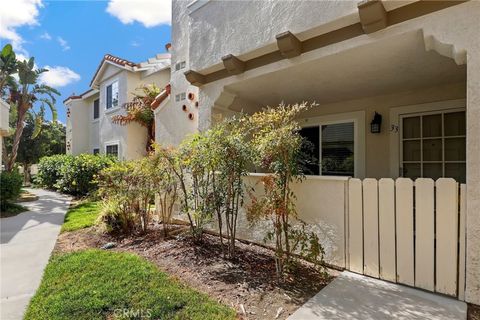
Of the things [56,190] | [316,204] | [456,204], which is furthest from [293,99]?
[56,190]

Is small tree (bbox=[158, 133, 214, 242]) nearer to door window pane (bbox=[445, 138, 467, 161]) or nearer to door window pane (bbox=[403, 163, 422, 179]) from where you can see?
door window pane (bbox=[403, 163, 422, 179])

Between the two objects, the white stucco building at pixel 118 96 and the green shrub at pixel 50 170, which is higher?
the white stucco building at pixel 118 96

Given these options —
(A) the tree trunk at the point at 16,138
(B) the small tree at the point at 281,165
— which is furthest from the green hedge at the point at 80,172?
(B) the small tree at the point at 281,165

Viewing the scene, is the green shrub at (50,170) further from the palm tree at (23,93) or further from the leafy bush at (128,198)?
the leafy bush at (128,198)

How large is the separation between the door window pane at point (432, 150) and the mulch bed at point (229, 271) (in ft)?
13.5

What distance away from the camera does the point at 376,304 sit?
3.38m

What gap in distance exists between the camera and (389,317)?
310 cm

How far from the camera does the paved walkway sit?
3.71m

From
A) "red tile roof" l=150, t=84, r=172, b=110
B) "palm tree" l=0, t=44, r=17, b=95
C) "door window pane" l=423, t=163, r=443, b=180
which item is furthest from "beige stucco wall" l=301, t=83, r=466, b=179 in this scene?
"palm tree" l=0, t=44, r=17, b=95

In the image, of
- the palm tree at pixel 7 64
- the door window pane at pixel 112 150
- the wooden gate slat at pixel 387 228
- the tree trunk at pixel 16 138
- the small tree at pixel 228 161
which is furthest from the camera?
the door window pane at pixel 112 150

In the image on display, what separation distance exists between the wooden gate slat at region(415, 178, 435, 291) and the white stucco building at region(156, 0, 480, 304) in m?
0.35

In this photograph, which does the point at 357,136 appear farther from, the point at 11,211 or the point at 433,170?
the point at 11,211

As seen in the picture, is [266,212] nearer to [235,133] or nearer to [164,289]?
[235,133]

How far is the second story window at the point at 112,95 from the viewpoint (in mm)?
16219
